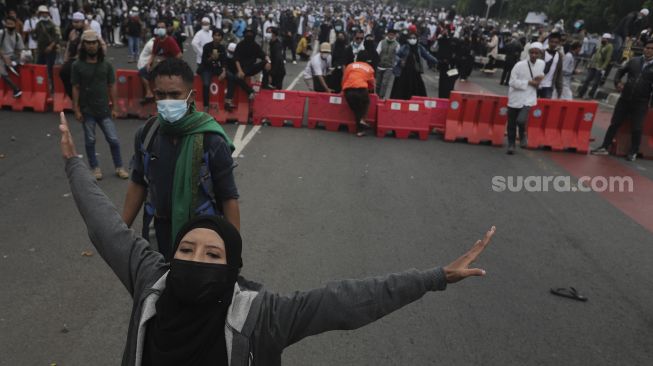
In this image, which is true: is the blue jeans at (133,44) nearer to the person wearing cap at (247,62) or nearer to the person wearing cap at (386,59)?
the person wearing cap at (247,62)

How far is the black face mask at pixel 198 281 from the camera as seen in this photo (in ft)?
5.77

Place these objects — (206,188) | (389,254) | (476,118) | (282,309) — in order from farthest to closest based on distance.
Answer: (476,118) < (389,254) < (206,188) < (282,309)

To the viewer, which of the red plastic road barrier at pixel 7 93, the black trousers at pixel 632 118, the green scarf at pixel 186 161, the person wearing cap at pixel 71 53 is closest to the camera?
the green scarf at pixel 186 161

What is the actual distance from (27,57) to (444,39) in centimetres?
1107

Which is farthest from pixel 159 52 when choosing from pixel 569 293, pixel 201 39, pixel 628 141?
pixel 628 141

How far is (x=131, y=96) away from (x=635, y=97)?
9.17 metres

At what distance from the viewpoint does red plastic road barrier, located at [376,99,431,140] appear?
10688 mm

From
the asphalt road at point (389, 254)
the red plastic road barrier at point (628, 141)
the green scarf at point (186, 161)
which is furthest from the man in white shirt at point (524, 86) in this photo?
the green scarf at point (186, 161)

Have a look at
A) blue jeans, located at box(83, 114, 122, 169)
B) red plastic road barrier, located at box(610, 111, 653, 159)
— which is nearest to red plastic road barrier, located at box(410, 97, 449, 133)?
red plastic road barrier, located at box(610, 111, 653, 159)

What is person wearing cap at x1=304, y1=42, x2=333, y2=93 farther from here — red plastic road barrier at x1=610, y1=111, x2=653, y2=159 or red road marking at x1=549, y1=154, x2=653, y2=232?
red plastic road barrier at x1=610, y1=111, x2=653, y2=159

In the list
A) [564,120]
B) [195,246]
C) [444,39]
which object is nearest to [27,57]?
[444,39]

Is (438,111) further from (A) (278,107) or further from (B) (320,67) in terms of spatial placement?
(A) (278,107)

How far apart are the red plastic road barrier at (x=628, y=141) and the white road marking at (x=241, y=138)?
664cm

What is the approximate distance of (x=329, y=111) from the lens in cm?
1100
